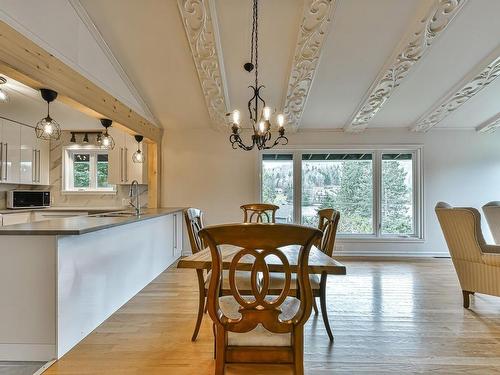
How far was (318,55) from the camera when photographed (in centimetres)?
319

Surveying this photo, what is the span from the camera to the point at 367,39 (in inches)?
121

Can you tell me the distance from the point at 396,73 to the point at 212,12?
7.54 feet

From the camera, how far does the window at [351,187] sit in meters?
5.04

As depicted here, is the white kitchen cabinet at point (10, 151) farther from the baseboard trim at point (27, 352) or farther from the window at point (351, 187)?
the window at point (351, 187)

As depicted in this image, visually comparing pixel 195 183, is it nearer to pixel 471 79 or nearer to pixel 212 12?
pixel 212 12

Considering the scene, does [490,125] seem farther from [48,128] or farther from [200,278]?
[48,128]

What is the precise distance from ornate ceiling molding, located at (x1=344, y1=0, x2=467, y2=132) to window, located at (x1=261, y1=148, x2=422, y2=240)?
40.4 inches

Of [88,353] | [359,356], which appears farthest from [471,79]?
[88,353]

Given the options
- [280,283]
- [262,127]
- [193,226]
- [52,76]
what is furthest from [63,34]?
Answer: [280,283]

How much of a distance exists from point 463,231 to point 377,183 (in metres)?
2.31

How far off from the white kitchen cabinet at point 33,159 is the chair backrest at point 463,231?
5.85 metres

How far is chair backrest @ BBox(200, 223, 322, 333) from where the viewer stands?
1191 millimetres

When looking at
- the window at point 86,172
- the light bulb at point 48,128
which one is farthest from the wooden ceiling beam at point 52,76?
the window at point 86,172

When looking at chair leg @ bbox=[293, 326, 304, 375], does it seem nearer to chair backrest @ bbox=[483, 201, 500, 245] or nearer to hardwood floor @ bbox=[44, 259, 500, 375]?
hardwood floor @ bbox=[44, 259, 500, 375]
